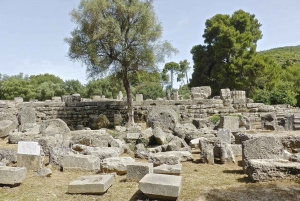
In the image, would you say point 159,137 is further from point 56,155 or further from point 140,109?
point 140,109

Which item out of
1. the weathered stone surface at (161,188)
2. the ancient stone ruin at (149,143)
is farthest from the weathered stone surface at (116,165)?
the weathered stone surface at (161,188)

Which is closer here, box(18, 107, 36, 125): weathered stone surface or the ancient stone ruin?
the ancient stone ruin

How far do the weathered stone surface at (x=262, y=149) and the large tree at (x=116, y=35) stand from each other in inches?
361

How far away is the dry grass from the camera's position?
164 inches

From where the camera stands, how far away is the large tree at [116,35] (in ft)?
44.1

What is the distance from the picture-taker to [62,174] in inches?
223

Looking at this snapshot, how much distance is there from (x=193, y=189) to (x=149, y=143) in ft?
13.4

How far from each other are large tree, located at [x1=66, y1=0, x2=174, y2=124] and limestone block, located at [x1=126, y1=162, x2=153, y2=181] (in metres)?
9.28

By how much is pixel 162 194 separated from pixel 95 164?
94.9 inches

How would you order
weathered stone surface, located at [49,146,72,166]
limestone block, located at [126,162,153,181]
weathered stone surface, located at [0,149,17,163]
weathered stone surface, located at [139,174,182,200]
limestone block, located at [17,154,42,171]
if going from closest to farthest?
weathered stone surface, located at [139,174,182,200] → limestone block, located at [126,162,153,181] → limestone block, located at [17,154,42,171] → weathered stone surface, located at [49,146,72,166] → weathered stone surface, located at [0,149,17,163]

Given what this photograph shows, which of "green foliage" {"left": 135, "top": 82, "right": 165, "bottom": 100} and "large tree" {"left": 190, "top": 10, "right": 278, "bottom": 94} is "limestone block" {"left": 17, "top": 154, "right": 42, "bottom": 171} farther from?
"green foliage" {"left": 135, "top": 82, "right": 165, "bottom": 100}

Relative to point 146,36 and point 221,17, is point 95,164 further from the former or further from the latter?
point 221,17

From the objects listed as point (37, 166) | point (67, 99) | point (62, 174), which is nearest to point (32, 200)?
point (62, 174)

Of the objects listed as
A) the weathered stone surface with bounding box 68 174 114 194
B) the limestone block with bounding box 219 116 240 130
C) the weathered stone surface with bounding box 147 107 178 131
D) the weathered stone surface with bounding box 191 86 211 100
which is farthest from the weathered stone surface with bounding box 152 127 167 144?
the weathered stone surface with bounding box 191 86 211 100
